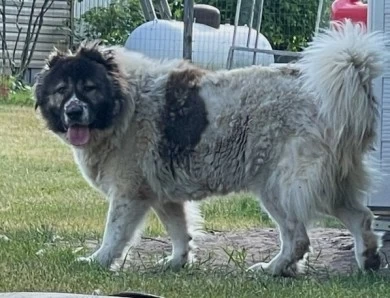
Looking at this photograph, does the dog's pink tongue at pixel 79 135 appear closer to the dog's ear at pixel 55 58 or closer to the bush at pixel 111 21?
the dog's ear at pixel 55 58

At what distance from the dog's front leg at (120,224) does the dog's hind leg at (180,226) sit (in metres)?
0.28

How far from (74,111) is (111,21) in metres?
15.8

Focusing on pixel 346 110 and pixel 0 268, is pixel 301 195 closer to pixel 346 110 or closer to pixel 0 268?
pixel 346 110

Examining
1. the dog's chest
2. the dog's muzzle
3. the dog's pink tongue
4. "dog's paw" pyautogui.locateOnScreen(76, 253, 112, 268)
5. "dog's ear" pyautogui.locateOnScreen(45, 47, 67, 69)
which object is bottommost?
"dog's paw" pyautogui.locateOnScreen(76, 253, 112, 268)

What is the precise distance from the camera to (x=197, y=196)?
706 centimetres

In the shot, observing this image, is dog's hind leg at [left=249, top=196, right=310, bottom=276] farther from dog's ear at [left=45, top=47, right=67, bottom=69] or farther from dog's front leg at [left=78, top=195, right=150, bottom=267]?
dog's ear at [left=45, top=47, right=67, bottom=69]

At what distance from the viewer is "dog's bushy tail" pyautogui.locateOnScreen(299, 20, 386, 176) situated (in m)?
6.48

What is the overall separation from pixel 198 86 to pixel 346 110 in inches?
40.2

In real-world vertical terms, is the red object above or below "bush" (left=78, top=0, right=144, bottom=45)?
above

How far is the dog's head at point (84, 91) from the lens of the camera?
7070 mm

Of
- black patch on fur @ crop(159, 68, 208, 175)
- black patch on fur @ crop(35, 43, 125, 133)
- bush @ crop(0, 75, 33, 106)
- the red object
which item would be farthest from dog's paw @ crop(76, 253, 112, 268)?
bush @ crop(0, 75, 33, 106)

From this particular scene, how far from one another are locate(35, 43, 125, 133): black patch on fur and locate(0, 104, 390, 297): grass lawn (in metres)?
0.86

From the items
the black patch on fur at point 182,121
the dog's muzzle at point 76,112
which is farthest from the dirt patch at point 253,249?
the dog's muzzle at point 76,112

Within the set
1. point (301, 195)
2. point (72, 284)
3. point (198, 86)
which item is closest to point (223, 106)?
point (198, 86)
